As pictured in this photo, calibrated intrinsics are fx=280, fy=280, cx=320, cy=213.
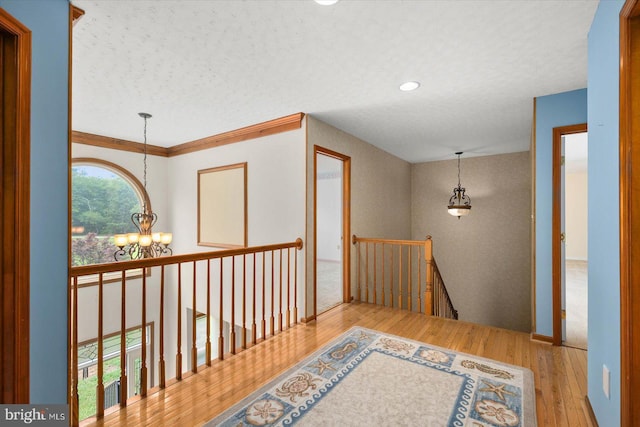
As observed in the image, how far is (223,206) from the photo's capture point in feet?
13.8

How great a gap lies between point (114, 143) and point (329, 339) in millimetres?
4234

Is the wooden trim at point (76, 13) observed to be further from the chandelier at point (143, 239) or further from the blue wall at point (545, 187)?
the blue wall at point (545, 187)

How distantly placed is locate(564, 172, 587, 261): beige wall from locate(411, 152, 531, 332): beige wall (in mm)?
4202

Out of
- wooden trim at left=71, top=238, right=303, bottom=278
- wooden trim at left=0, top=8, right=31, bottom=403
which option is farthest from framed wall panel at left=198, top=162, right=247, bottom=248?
wooden trim at left=0, top=8, right=31, bottom=403

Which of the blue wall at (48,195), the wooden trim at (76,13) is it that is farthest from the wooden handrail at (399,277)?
the wooden trim at (76,13)

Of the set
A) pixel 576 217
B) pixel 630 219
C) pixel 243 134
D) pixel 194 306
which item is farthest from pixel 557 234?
pixel 576 217

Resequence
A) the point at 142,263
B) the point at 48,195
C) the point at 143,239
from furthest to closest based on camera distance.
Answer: the point at 143,239 → the point at 142,263 → the point at 48,195

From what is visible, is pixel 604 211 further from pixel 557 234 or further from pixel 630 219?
pixel 557 234

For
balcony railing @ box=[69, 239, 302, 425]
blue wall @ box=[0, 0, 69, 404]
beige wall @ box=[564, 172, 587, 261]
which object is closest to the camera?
blue wall @ box=[0, 0, 69, 404]

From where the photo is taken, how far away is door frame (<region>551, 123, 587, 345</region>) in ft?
8.54

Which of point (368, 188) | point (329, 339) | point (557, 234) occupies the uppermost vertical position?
point (368, 188)

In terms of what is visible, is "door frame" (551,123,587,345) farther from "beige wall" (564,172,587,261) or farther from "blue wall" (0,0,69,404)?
"beige wall" (564,172,587,261)

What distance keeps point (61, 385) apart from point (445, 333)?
9.89 feet

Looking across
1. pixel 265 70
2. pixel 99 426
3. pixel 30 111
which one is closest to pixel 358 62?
pixel 265 70
